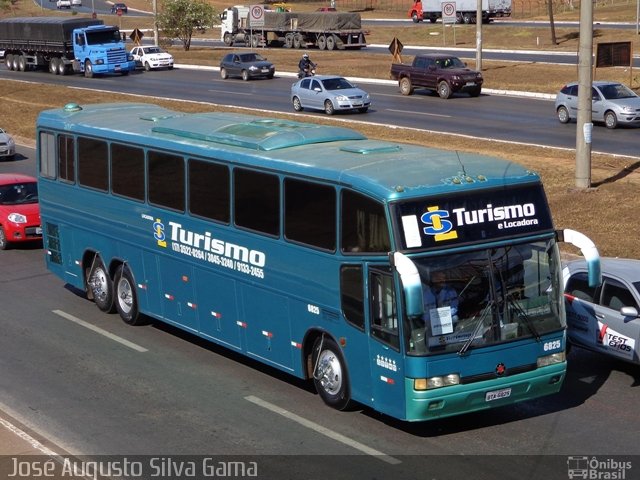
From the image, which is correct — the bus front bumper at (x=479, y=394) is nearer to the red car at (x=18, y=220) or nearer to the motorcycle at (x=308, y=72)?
the red car at (x=18, y=220)

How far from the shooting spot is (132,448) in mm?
11719

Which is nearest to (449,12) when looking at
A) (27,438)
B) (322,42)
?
(322,42)

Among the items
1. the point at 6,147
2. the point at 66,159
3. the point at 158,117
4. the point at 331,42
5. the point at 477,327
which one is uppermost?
the point at 331,42

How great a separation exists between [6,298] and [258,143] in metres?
7.45

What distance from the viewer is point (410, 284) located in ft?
34.6

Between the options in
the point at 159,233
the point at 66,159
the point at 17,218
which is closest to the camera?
the point at 159,233

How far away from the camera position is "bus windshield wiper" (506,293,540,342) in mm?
11617

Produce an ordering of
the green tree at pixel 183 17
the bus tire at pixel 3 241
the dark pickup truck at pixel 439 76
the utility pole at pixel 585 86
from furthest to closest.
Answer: the green tree at pixel 183 17
the dark pickup truck at pixel 439 76
the utility pole at pixel 585 86
the bus tire at pixel 3 241

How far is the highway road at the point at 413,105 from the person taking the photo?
121 feet

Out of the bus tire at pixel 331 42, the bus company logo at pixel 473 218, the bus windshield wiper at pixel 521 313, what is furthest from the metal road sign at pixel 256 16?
the bus windshield wiper at pixel 521 313

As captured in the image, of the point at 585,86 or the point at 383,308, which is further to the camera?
the point at 585,86

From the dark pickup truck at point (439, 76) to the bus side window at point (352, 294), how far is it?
3806cm

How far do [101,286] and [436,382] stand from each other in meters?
8.45

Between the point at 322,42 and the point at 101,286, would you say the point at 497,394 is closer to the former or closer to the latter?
the point at 101,286
